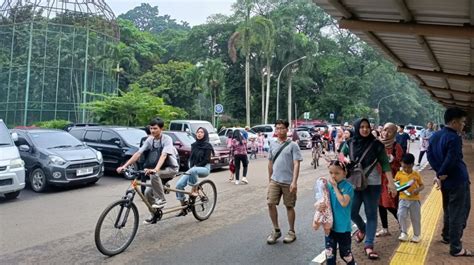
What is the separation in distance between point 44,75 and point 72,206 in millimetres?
25191

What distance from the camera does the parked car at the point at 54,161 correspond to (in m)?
10.6

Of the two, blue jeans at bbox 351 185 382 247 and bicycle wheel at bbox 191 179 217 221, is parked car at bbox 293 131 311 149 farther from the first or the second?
blue jeans at bbox 351 185 382 247

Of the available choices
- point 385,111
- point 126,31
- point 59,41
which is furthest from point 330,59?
point 59,41

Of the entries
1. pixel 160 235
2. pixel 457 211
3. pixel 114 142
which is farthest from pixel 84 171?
pixel 457 211

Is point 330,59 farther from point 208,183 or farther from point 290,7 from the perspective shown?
point 208,183

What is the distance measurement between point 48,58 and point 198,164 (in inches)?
1083

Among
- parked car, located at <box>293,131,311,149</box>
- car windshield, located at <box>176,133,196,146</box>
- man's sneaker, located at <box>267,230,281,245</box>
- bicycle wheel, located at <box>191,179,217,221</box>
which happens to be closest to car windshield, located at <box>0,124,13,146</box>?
bicycle wheel, located at <box>191,179,217,221</box>

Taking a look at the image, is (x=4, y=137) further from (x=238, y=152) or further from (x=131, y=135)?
(x=238, y=152)

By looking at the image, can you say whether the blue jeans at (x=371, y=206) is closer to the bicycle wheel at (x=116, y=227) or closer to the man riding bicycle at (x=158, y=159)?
the man riding bicycle at (x=158, y=159)

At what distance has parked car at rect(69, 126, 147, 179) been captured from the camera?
13.7m

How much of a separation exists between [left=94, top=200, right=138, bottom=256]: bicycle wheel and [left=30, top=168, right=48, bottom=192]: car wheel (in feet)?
19.3

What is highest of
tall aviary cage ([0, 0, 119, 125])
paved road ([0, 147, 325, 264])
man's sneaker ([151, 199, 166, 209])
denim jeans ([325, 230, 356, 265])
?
tall aviary cage ([0, 0, 119, 125])

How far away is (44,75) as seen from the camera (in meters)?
31.0

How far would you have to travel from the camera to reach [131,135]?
565 inches
